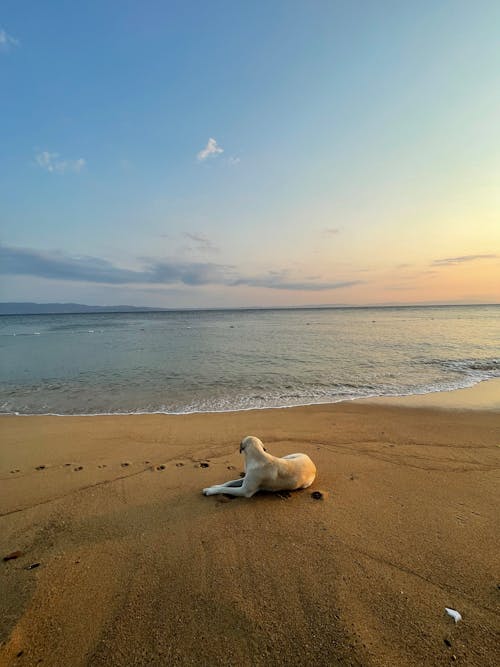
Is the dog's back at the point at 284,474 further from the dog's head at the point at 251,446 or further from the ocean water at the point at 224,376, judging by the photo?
the ocean water at the point at 224,376

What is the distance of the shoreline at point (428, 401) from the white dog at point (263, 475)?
15.3ft

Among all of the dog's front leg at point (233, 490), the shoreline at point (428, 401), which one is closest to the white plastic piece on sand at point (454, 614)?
the dog's front leg at point (233, 490)

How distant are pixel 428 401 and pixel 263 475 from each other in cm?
786

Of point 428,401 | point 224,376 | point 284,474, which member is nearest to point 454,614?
point 284,474

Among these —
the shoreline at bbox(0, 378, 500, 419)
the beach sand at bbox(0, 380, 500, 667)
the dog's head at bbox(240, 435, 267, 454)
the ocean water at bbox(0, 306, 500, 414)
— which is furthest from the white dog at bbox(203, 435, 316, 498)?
the ocean water at bbox(0, 306, 500, 414)

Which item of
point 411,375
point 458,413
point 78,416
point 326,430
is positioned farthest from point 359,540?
point 411,375

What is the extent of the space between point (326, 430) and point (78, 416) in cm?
694

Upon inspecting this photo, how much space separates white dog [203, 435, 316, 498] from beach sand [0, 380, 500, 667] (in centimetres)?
14

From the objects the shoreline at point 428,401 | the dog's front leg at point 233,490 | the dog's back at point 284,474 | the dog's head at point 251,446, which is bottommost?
the shoreline at point 428,401

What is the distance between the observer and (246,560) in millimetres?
3154

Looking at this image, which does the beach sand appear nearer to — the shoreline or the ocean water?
the shoreline

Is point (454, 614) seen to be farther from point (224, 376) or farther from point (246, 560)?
point (224, 376)

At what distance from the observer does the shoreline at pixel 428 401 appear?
30.0 ft

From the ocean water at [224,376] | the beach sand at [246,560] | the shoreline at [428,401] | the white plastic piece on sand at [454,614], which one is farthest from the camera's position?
the ocean water at [224,376]
